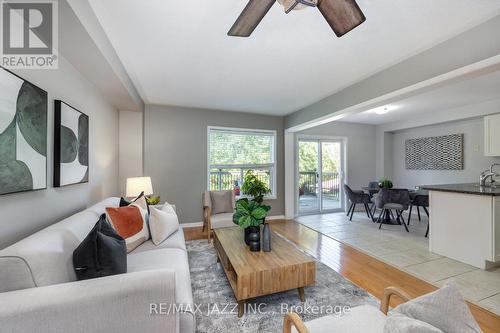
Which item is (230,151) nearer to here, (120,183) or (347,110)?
(120,183)

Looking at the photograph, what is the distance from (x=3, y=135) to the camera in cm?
126

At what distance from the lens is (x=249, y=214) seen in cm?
211

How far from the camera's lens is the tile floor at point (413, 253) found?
2147mm

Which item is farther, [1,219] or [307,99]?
[307,99]

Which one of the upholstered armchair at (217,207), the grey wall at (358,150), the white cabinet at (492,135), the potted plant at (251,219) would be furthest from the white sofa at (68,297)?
the grey wall at (358,150)

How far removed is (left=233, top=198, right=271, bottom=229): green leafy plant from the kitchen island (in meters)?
2.62

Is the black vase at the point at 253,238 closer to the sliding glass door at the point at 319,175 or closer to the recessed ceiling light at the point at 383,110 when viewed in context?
the sliding glass door at the point at 319,175

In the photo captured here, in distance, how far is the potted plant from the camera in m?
2.08

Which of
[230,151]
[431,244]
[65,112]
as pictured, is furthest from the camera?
[230,151]

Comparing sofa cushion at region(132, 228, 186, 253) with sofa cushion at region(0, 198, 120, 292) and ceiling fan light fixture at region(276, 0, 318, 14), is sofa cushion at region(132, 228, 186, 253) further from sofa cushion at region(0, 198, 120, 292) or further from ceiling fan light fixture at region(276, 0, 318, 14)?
ceiling fan light fixture at region(276, 0, 318, 14)

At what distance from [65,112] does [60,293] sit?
1.62 meters

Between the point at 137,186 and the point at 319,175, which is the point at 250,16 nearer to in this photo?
the point at 137,186

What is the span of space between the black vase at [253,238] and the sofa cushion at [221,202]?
1586 millimetres

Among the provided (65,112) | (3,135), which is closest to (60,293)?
(3,135)
